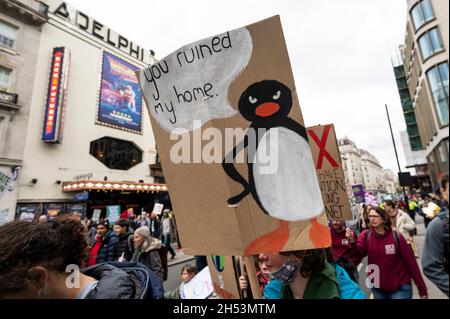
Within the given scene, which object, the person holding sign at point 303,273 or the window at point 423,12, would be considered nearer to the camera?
the window at point 423,12

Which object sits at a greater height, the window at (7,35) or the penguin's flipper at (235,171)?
the window at (7,35)

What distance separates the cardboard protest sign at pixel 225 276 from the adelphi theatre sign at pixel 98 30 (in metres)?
20.8

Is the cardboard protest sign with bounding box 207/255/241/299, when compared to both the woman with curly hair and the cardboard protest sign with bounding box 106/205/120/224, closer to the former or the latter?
the woman with curly hair

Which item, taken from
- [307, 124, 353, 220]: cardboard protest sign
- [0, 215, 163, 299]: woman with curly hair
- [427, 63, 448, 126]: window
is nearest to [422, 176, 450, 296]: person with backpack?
[307, 124, 353, 220]: cardboard protest sign

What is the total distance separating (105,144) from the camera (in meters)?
18.3

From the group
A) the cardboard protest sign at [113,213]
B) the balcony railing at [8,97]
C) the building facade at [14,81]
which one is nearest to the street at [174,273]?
the cardboard protest sign at [113,213]

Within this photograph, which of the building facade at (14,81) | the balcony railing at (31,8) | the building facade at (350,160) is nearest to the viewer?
the building facade at (14,81)

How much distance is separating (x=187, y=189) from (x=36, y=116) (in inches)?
677

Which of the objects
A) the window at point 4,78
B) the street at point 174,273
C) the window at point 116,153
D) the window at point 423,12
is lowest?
the street at point 174,273

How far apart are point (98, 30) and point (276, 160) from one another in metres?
22.7

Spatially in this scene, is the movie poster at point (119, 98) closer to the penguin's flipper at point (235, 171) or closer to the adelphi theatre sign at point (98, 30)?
the adelphi theatre sign at point (98, 30)

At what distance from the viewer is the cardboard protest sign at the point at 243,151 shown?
4.33ft

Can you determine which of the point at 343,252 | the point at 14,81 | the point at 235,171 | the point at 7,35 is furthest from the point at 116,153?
the point at 235,171

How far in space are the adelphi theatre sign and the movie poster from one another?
1481mm
